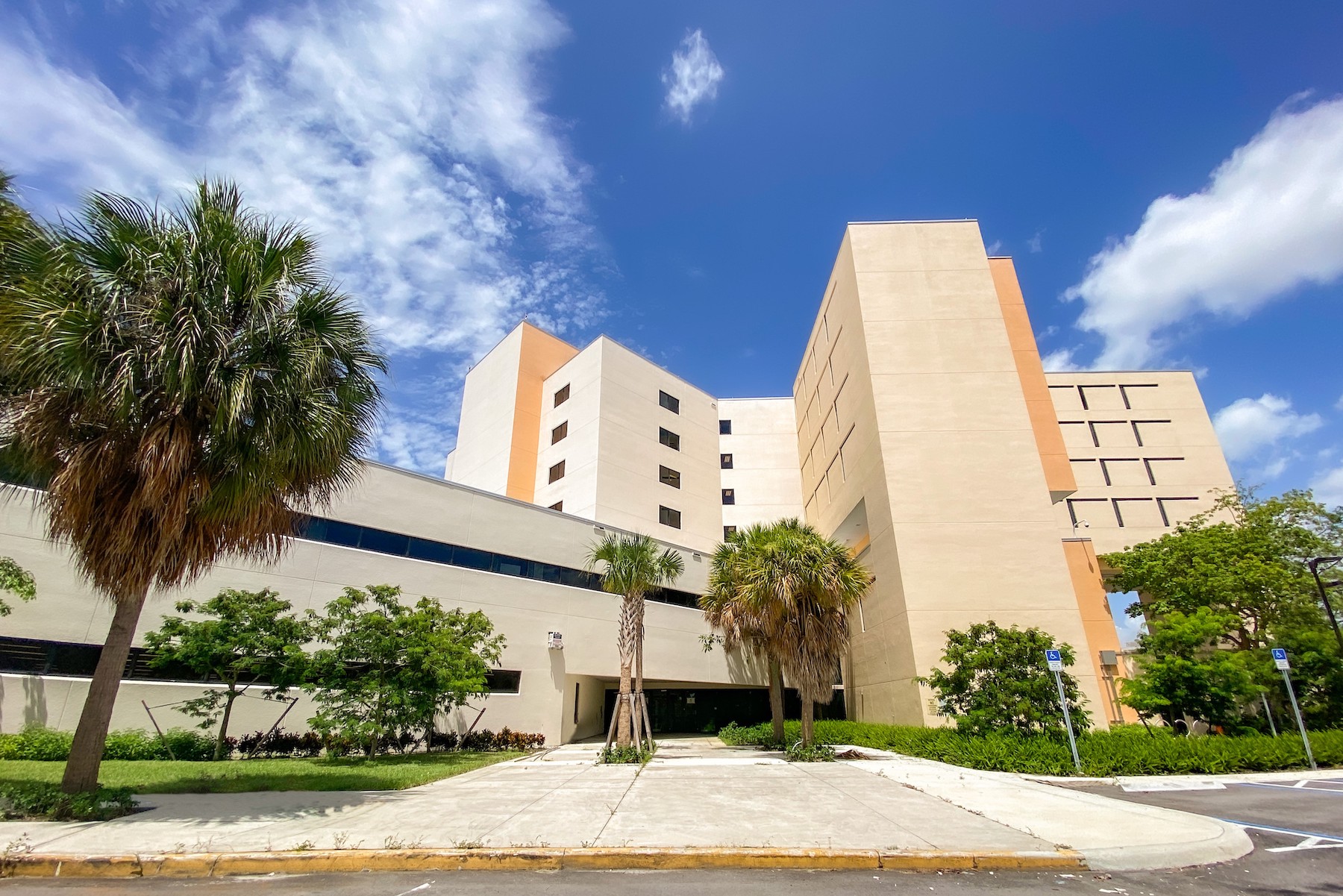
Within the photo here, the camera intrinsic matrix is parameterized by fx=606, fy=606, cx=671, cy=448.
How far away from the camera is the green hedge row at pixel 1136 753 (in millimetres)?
14992

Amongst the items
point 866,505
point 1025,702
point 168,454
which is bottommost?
point 1025,702

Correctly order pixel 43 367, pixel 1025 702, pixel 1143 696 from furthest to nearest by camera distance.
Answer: pixel 1143 696 < pixel 1025 702 < pixel 43 367

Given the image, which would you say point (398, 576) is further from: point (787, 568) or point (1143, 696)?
point (1143, 696)

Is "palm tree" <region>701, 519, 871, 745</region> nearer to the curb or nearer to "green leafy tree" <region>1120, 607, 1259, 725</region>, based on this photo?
"green leafy tree" <region>1120, 607, 1259, 725</region>

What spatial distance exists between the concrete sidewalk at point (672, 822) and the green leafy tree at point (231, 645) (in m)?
6.54

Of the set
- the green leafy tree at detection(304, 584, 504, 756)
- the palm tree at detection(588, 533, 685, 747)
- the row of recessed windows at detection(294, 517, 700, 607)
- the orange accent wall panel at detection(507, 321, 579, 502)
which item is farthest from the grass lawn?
the orange accent wall panel at detection(507, 321, 579, 502)

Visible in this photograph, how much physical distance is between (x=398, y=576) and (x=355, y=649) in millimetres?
4425

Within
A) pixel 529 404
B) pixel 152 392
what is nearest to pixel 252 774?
pixel 152 392

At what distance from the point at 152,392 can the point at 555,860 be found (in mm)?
8433

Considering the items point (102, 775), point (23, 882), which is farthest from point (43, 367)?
point (102, 775)

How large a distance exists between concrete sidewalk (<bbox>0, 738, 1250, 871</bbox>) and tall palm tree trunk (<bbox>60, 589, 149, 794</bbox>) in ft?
2.86

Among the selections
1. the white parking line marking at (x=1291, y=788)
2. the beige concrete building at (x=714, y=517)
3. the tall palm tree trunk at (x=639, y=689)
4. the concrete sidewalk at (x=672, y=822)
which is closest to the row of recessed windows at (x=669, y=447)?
the beige concrete building at (x=714, y=517)

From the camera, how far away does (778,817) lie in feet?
29.1

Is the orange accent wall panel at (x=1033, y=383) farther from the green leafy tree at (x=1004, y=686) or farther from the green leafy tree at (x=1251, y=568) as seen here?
the green leafy tree at (x=1004, y=686)
